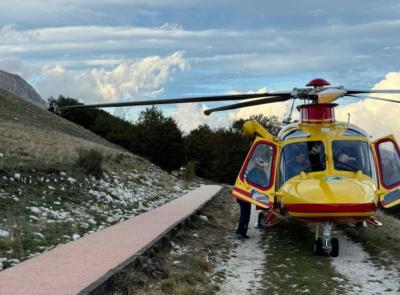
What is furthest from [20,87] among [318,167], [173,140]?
[318,167]

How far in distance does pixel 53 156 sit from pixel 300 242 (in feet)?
31.8

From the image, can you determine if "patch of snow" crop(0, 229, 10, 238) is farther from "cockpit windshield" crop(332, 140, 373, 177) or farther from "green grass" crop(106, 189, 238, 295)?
"cockpit windshield" crop(332, 140, 373, 177)

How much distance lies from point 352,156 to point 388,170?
4.43ft

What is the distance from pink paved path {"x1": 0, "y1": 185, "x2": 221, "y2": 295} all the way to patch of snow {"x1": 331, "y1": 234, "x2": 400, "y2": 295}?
3.64 m

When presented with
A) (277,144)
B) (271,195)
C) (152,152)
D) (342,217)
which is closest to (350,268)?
(342,217)

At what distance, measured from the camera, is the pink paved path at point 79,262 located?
6.53 m

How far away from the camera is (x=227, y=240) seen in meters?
13.0

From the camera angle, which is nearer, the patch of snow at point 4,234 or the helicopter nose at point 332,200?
the patch of snow at point 4,234

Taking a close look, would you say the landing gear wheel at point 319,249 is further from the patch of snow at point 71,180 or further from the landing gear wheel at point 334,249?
the patch of snow at point 71,180

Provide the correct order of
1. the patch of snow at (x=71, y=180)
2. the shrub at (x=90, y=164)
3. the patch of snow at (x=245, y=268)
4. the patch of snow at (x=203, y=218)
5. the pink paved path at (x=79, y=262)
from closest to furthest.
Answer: the pink paved path at (x=79, y=262) < the patch of snow at (x=245, y=268) < the patch of snow at (x=71, y=180) < the patch of snow at (x=203, y=218) < the shrub at (x=90, y=164)

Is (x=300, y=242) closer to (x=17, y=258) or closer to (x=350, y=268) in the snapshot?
(x=350, y=268)

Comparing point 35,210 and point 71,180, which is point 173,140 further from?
point 35,210

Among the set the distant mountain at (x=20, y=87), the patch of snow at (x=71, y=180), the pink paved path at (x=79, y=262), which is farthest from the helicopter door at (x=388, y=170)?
the distant mountain at (x=20, y=87)

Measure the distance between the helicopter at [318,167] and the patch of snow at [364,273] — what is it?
20.1 inches
